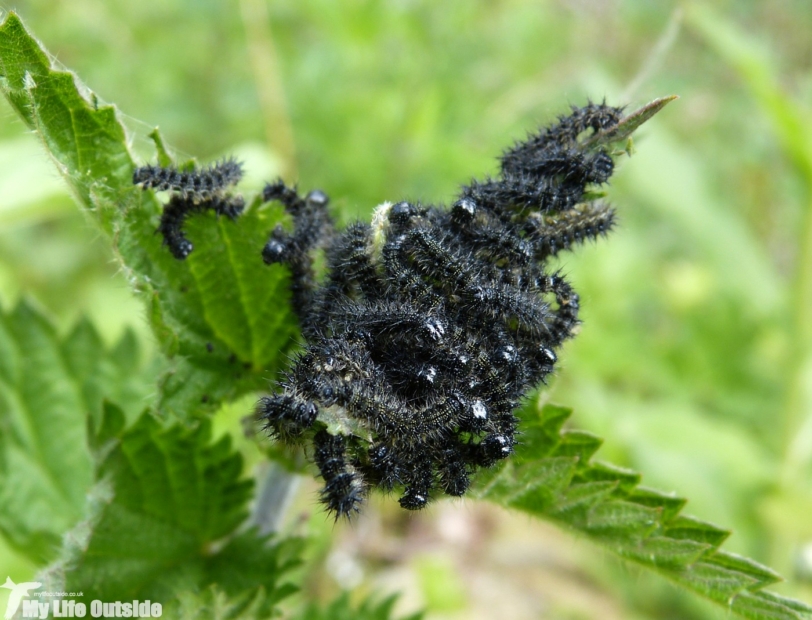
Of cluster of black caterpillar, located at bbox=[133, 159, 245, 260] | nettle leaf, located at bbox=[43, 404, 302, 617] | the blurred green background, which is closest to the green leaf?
nettle leaf, located at bbox=[43, 404, 302, 617]

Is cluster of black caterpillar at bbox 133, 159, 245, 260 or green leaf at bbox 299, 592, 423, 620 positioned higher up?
cluster of black caterpillar at bbox 133, 159, 245, 260

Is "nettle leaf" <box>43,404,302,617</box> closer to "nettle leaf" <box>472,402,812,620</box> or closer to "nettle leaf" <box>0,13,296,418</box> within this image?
"nettle leaf" <box>0,13,296,418</box>

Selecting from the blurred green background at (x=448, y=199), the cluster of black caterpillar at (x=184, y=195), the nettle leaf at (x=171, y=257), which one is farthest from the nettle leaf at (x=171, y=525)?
the blurred green background at (x=448, y=199)

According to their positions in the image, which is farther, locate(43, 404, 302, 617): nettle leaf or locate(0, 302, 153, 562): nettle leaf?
locate(0, 302, 153, 562): nettle leaf

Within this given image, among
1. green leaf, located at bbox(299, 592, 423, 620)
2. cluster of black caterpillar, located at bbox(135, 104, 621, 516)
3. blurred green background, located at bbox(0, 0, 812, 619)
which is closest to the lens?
cluster of black caterpillar, located at bbox(135, 104, 621, 516)

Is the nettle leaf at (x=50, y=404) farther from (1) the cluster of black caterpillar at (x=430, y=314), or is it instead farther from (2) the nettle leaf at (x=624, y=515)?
(2) the nettle leaf at (x=624, y=515)

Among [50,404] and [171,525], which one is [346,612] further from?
[50,404]
